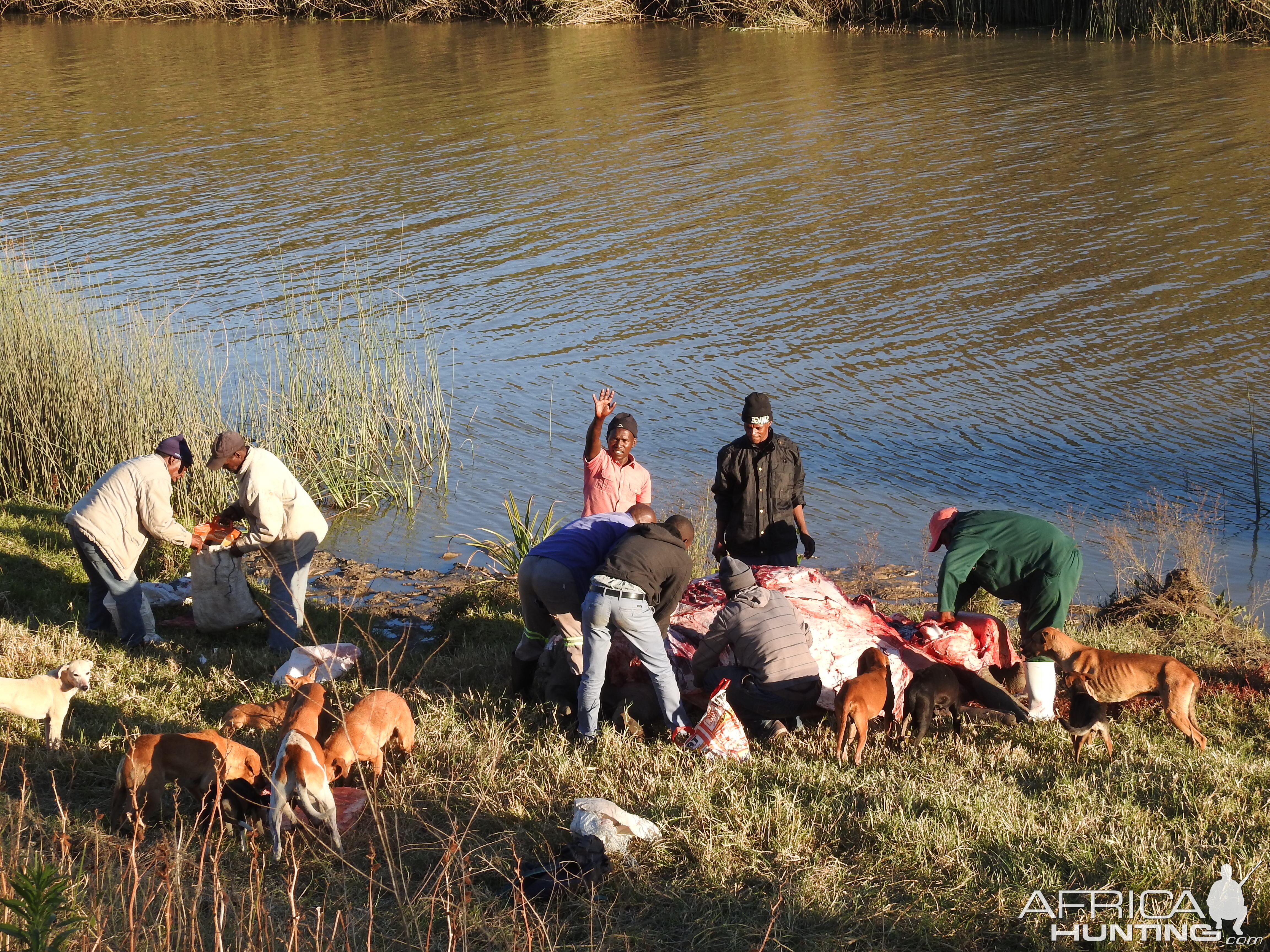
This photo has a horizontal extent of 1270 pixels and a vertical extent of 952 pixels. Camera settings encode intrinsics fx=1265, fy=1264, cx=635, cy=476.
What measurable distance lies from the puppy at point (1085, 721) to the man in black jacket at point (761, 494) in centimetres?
212

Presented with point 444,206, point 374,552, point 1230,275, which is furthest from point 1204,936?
point 444,206

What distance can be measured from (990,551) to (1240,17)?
2833 cm

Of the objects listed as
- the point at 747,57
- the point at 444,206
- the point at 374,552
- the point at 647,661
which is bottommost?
the point at 374,552

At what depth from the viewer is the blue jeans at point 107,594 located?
826 cm

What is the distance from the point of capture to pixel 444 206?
20.7 metres

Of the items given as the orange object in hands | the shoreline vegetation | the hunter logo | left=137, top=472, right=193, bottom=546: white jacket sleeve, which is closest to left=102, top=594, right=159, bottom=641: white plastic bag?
left=137, top=472, right=193, bottom=546: white jacket sleeve

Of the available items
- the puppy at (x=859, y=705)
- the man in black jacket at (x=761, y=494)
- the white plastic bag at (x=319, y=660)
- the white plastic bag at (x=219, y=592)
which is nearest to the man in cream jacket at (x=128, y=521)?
the white plastic bag at (x=219, y=592)

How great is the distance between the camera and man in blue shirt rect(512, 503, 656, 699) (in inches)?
278

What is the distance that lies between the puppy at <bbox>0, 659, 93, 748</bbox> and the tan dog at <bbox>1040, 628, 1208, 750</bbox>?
5221 millimetres

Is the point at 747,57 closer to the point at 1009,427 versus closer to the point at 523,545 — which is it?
the point at 1009,427

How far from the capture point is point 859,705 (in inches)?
253

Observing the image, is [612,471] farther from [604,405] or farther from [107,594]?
[107,594]

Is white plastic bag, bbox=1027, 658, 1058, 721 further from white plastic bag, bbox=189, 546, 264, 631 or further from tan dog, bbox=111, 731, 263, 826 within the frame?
white plastic bag, bbox=189, 546, 264, 631

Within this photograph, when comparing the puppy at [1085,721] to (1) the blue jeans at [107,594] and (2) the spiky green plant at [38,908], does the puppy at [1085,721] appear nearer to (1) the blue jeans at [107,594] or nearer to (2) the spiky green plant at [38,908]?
(2) the spiky green plant at [38,908]
